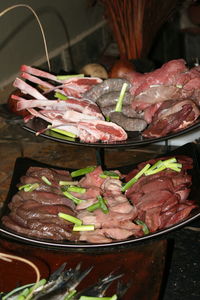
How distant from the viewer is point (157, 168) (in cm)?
162

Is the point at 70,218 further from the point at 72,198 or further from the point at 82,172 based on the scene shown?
the point at 82,172

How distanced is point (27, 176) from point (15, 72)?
43.6 inches

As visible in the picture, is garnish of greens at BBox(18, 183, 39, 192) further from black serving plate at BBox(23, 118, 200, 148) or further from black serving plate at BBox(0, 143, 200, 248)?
black serving plate at BBox(23, 118, 200, 148)

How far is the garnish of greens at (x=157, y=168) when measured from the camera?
5.21 ft

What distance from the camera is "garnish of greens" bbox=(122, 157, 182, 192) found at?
5.21 feet

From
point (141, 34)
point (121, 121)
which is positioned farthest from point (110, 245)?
point (141, 34)

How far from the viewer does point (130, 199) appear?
152 centimetres

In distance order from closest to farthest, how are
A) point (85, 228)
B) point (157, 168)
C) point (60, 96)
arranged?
point (85, 228) → point (60, 96) → point (157, 168)

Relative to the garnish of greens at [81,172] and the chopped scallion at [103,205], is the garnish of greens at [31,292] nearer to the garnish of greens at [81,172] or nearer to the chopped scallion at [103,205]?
the chopped scallion at [103,205]

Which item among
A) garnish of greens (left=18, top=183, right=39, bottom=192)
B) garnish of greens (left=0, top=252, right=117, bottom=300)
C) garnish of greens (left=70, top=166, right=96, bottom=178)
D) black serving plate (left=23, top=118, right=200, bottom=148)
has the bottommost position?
garnish of greens (left=0, top=252, right=117, bottom=300)

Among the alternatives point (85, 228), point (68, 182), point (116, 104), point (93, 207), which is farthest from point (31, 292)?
point (116, 104)

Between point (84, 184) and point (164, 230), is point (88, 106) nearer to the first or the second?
point (84, 184)

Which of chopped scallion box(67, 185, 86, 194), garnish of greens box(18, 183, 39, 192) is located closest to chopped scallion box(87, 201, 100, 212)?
chopped scallion box(67, 185, 86, 194)

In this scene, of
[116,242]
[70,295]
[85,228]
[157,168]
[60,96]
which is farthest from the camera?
[157,168]
